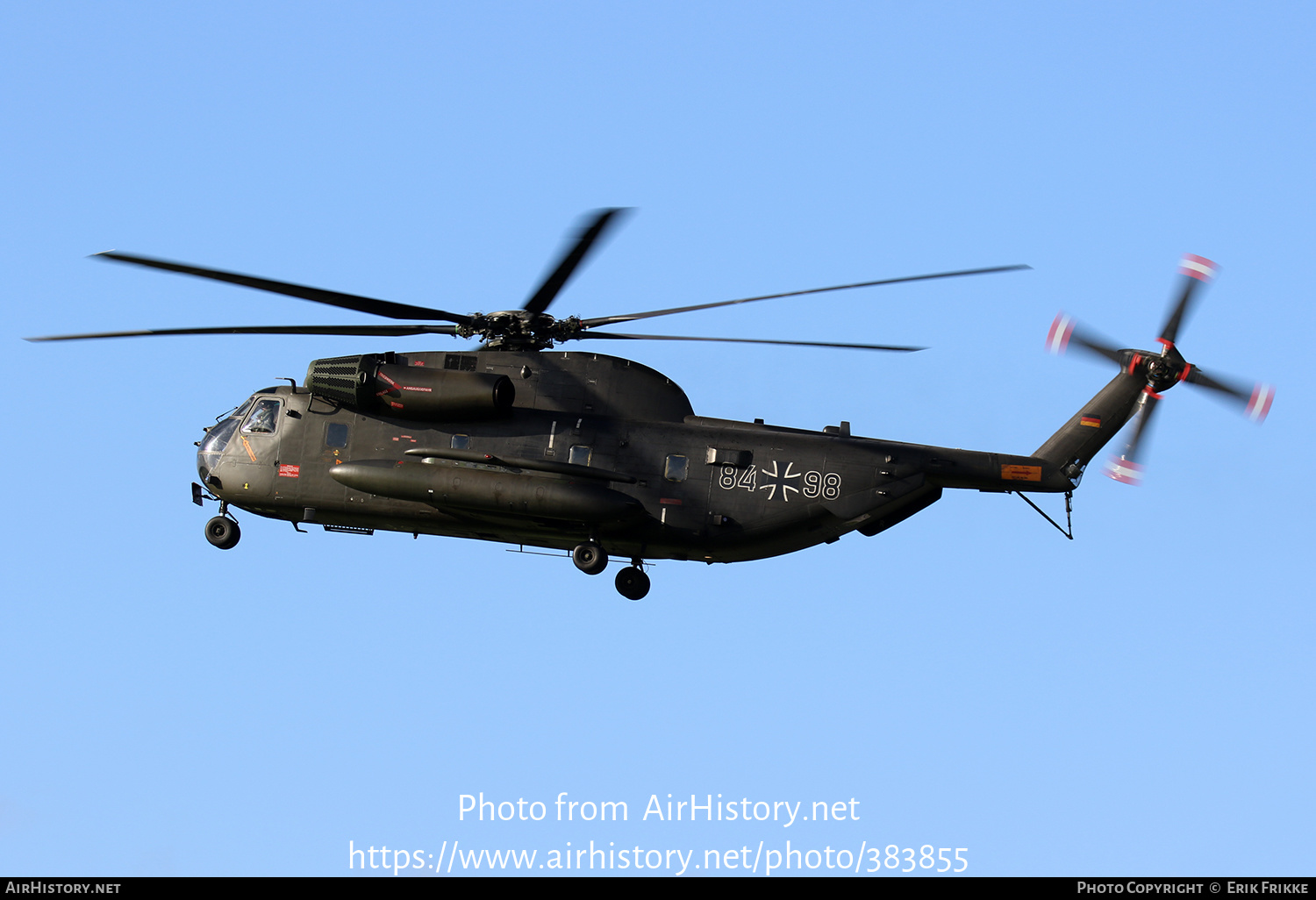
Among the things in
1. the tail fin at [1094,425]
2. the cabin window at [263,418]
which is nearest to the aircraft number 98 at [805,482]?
the tail fin at [1094,425]

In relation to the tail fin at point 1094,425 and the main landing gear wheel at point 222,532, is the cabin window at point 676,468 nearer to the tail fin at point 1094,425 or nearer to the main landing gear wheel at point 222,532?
the tail fin at point 1094,425

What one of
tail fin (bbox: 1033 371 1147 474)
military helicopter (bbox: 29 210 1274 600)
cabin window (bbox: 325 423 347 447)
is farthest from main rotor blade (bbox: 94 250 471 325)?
tail fin (bbox: 1033 371 1147 474)

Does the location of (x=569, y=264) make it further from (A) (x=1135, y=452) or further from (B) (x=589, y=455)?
(A) (x=1135, y=452)

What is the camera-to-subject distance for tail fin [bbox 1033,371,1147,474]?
33844mm

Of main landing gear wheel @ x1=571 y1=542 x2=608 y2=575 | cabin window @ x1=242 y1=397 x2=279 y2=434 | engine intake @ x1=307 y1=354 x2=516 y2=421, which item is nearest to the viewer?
main landing gear wheel @ x1=571 y1=542 x2=608 y2=575

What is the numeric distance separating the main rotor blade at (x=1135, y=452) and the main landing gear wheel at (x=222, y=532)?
17.6 m

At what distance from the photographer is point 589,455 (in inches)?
1313

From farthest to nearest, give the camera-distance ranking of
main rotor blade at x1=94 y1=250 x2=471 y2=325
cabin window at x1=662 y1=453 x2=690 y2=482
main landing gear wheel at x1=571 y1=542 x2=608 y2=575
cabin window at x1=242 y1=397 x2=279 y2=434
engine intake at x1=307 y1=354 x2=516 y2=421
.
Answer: cabin window at x1=242 y1=397 x2=279 y2=434, engine intake at x1=307 y1=354 x2=516 y2=421, cabin window at x1=662 y1=453 x2=690 y2=482, main landing gear wheel at x1=571 y1=542 x2=608 y2=575, main rotor blade at x1=94 y1=250 x2=471 y2=325

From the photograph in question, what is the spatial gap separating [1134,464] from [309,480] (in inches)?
641

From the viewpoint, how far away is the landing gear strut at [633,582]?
33688mm

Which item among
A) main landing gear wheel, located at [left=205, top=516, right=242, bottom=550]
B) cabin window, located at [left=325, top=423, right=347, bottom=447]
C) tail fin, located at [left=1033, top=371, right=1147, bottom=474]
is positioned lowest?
main landing gear wheel, located at [left=205, top=516, right=242, bottom=550]

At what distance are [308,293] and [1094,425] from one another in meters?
15.3

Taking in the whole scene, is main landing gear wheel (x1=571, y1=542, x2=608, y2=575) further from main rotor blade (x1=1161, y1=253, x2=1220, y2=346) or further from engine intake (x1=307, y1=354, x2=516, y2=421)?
main rotor blade (x1=1161, y1=253, x2=1220, y2=346)

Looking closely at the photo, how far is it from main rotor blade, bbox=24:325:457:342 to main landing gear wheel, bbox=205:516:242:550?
5.64 meters
